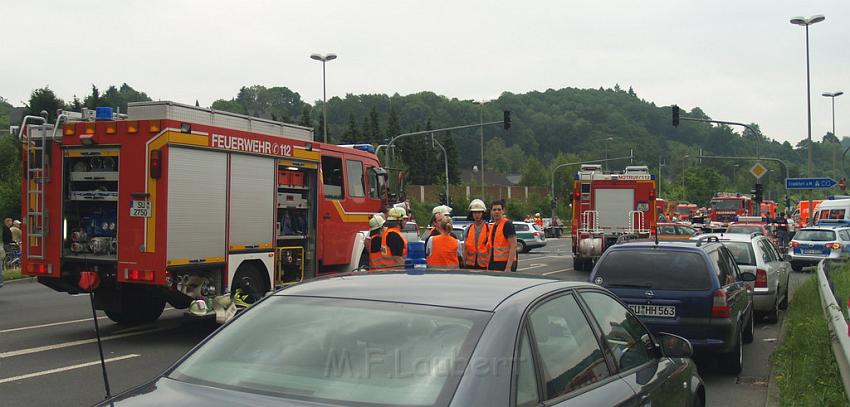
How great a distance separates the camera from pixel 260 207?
1162 centimetres

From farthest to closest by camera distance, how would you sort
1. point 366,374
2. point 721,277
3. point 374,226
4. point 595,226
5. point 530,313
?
point 595,226
point 374,226
point 721,277
point 530,313
point 366,374

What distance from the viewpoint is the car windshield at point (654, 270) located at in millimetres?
8898

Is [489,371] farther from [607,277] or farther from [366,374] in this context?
[607,277]

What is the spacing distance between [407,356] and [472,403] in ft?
1.42

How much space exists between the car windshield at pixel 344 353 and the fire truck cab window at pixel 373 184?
11215 mm

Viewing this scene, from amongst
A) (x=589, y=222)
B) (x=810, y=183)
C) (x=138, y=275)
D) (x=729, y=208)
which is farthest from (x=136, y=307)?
(x=729, y=208)

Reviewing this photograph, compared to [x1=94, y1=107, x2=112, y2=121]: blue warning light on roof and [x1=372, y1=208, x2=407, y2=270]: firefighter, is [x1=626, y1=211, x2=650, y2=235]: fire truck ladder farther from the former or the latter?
[x1=94, y1=107, x2=112, y2=121]: blue warning light on roof

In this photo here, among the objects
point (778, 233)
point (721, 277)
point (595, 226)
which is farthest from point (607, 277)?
point (778, 233)

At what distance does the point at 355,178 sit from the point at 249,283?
3.62m

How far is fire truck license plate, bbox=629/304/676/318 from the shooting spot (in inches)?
345

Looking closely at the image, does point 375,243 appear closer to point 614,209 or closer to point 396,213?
point 396,213

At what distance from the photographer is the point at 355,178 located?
1448 cm

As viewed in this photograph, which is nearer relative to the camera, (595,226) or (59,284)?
(59,284)

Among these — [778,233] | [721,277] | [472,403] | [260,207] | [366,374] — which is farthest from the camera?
[778,233]
